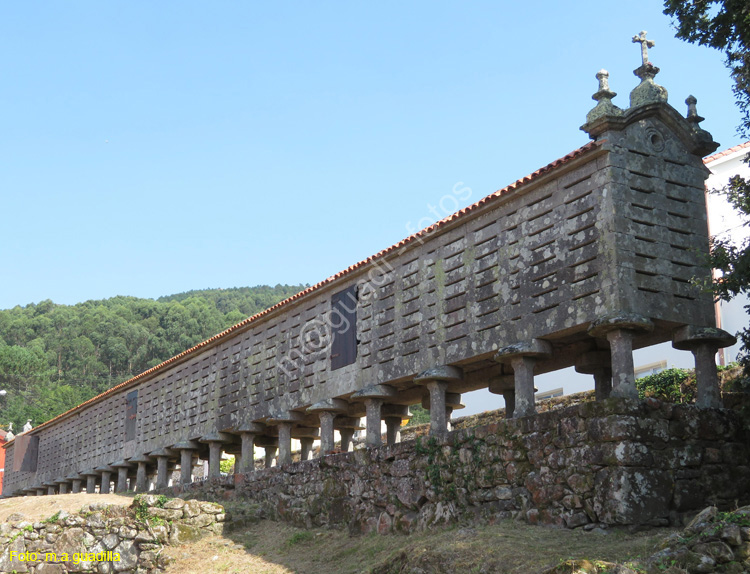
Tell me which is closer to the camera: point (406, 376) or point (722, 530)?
point (722, 530)

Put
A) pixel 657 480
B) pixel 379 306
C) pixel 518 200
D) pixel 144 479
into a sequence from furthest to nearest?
pixel 144 479, pixel 379 306, pixel 518 200, pixel 657 480

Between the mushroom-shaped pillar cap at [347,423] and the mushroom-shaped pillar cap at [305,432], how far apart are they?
4.70 feet

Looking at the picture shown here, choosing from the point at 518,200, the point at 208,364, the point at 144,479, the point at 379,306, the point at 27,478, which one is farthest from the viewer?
the point at 27,478

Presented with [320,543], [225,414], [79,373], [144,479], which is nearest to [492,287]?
[320,543]

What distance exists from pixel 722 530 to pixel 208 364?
15.9 metres

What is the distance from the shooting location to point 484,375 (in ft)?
47.9

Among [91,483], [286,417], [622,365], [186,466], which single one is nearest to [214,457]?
[186,466]

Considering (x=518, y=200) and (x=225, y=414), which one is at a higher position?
(x=518, y=200)

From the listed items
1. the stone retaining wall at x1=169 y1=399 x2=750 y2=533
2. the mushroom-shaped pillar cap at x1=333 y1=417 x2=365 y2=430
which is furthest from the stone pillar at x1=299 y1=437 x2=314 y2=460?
the stone retaining wall at x1=169 y1=399 x2=750 y2=533

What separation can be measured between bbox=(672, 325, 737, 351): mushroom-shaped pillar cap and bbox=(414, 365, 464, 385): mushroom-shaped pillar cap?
11.9 ft

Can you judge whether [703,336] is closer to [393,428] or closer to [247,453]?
[393,428]

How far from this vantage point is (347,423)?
752 inches

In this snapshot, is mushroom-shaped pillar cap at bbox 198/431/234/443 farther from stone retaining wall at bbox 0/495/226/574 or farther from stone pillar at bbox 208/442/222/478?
stone retaining wall at bbox 0/495/226/574

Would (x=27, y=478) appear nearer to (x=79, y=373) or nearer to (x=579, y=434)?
(x=579, y=434)
